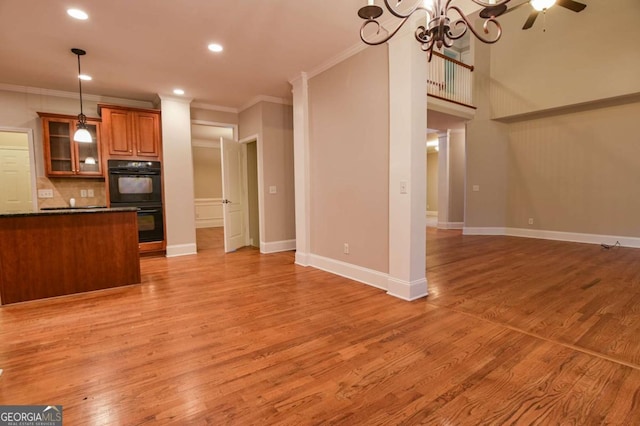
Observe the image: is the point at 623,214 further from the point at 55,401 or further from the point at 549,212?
the point at 55,401

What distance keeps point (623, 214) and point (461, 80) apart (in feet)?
13.2

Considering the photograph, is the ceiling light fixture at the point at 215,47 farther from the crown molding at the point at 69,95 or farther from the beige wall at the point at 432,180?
the beige wall at the point at 432,180

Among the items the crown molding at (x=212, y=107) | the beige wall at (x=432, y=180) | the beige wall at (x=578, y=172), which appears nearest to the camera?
the beige wall at (x=578, y=172)

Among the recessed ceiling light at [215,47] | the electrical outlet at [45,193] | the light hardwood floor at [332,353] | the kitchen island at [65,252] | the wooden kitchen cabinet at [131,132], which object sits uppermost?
the recessed ceiling light at [215,47]

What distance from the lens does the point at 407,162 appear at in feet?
9.77

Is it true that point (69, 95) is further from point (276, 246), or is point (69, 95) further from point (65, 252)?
point (276, 246)

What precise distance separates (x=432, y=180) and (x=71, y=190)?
9744 mm

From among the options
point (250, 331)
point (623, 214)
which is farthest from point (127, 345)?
point (623, 214)

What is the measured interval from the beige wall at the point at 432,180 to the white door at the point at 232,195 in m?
6.93

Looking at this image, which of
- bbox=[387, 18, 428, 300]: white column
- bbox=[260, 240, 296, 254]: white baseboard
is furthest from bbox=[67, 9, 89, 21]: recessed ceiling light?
bbox=[260, 240, 296, 254]: white baseboard

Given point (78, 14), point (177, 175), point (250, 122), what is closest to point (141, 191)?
point (177, 175)

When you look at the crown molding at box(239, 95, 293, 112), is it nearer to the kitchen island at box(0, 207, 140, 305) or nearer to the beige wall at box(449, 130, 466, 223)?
the kitchen island at box(0, 207, 140, 305)

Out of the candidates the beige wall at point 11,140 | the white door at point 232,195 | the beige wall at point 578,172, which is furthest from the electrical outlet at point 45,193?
the beige wall at point 578,172

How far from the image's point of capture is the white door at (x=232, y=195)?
18.1ft
